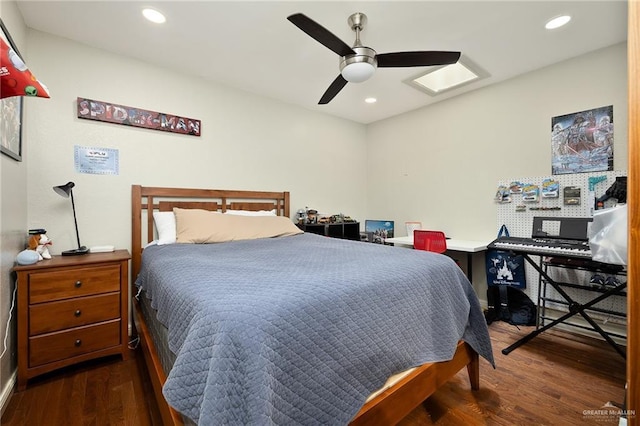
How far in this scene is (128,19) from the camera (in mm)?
2012

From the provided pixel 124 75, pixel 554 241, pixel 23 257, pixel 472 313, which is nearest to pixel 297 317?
pixel 472 313

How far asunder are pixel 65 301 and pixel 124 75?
1.94m

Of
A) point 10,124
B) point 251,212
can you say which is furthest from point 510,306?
point 10,124

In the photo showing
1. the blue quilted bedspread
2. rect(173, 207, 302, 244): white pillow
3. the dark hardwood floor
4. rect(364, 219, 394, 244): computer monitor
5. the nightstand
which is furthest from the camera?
rect(364, 219, 394, 244): computer monitor

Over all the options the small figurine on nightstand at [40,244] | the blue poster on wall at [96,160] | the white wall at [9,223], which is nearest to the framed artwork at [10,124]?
the white wall at [9,223]

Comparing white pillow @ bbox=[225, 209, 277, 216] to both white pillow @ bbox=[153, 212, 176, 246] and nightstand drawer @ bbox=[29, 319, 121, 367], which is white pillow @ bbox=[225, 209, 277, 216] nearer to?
white pillow @ bbox=[153, 212, 176, 246]

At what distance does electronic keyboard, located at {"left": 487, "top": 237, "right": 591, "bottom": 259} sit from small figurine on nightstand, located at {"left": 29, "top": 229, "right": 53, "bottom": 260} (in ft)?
11.3

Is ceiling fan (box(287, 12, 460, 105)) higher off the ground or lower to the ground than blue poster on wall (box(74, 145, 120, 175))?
higher

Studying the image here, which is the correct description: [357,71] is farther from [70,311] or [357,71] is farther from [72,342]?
[72,342]

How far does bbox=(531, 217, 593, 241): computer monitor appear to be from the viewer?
2.26m

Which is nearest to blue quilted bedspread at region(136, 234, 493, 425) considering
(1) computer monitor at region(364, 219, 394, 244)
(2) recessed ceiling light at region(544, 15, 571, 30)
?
(2) recessed ceiling light at region(544, 15, 571, 30)

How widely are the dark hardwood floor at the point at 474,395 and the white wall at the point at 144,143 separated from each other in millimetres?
1055

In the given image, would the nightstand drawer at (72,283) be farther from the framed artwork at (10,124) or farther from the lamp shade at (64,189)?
the framed artwork at (10,124)

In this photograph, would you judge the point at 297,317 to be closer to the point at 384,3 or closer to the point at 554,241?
the point at 384,3
